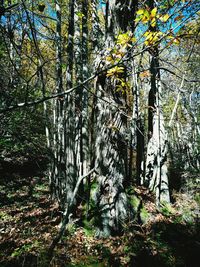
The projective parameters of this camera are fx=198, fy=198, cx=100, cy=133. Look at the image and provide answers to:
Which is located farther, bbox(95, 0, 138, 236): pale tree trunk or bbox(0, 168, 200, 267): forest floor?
bbox(95, 0, 138, 236): pale tree trunk

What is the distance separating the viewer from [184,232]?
15.0 ft

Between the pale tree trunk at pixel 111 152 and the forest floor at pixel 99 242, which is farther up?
the pale tree trunk at pixel 111 152

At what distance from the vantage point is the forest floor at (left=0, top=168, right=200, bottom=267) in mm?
3488

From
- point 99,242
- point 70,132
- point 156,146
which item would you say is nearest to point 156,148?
point 156,146

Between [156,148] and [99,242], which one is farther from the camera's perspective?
[156,148]

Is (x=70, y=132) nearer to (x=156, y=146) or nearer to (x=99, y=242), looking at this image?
(x=99, y=242)

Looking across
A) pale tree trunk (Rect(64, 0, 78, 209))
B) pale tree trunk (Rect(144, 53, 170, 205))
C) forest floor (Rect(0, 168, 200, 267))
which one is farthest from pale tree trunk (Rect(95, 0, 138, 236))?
pale tree trunk (Rect(144, 53, 170, 205))

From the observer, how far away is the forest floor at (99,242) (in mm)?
3488

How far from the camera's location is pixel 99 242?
396 centimetres

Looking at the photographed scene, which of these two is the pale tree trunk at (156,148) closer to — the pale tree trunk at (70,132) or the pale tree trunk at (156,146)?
the pale tree trunk at (156,146)

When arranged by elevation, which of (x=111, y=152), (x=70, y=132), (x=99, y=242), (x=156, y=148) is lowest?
(x=99, y=242)

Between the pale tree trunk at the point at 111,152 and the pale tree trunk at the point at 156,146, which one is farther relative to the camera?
the pale tree trunk at the point at 156,146

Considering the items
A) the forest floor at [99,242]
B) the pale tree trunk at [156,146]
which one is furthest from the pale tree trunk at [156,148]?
the forest floor at [99,242]

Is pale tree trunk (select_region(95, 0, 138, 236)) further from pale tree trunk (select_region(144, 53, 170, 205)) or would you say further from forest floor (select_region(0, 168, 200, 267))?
pale tree trunk (select_region(144, 53, 170, 205))
